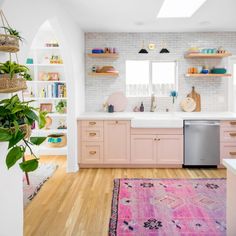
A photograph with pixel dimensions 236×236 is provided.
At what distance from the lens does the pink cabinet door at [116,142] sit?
5.25 m

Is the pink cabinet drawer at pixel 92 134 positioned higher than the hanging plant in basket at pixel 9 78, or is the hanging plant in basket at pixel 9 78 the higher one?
the hanging plant in basket at pixel 9 78

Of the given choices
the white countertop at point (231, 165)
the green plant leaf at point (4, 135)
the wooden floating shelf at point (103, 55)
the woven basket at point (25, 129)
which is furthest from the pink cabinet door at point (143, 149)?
the green plant leaf at point (4, 135)

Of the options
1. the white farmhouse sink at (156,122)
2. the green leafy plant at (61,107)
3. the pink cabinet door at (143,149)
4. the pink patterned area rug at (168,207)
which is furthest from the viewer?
the green leafy plant at (61,107)

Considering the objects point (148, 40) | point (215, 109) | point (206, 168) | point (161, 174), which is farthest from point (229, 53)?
point (161, 174)

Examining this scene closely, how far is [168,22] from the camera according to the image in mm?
5137

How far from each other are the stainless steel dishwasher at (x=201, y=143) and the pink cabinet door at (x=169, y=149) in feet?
0.33

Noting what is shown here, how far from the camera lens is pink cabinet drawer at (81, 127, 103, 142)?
5270 mm

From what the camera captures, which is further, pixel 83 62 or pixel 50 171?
pixel 83 62

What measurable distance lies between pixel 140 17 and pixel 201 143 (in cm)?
233

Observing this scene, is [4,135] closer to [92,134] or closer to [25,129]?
[25,129]

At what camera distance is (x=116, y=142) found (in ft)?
17.3

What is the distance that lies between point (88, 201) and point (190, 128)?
2.29 metres

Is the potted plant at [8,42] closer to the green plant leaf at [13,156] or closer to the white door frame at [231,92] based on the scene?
the green plant leaf at [13,156]

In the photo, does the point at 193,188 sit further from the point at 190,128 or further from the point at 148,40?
the point at 148,40
